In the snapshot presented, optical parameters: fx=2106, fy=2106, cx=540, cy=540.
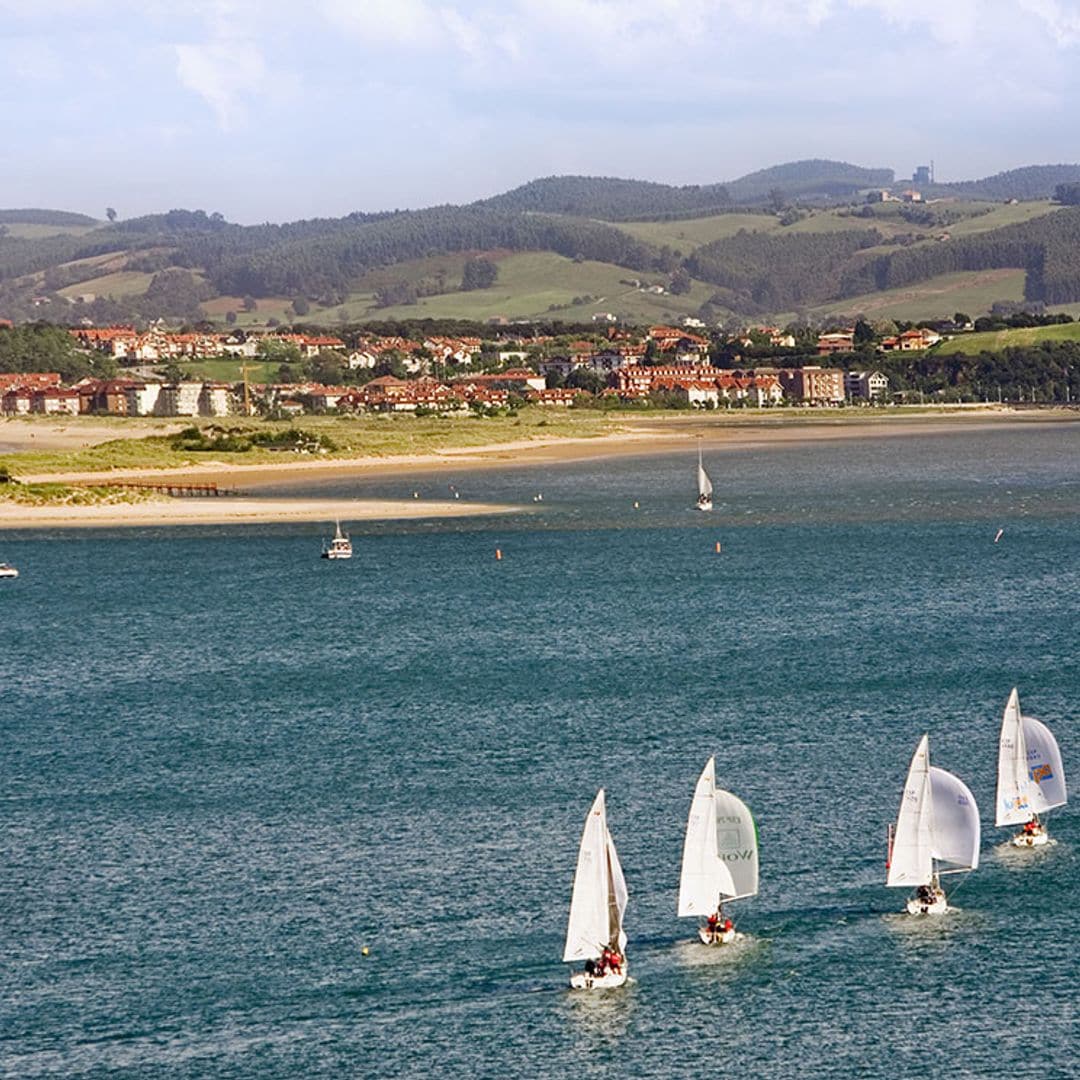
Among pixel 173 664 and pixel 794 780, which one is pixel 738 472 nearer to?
pixel 173 664

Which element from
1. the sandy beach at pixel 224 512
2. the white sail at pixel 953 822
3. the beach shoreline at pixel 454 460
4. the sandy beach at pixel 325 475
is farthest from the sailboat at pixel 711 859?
the beach shoreline at pixel 454 460

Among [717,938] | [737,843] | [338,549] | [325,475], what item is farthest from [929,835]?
[325,475]

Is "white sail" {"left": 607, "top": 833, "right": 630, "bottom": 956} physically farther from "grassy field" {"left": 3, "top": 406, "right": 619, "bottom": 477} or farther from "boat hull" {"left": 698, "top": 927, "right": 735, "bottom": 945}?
"grassy field" {"left": 3, "top": 406, "right": 619, "bottom": 477}

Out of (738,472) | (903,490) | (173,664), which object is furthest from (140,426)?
(173,664)

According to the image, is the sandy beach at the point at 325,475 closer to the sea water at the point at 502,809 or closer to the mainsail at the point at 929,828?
the sea water at the point at 502,809

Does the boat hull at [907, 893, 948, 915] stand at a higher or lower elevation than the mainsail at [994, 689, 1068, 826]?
lower

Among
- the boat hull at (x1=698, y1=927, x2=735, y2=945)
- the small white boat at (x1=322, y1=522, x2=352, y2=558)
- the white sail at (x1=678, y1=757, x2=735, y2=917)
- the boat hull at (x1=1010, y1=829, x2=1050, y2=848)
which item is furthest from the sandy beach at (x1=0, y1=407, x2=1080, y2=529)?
the boat hull at (x1=698, y1=927, x2=735, y2=945)
